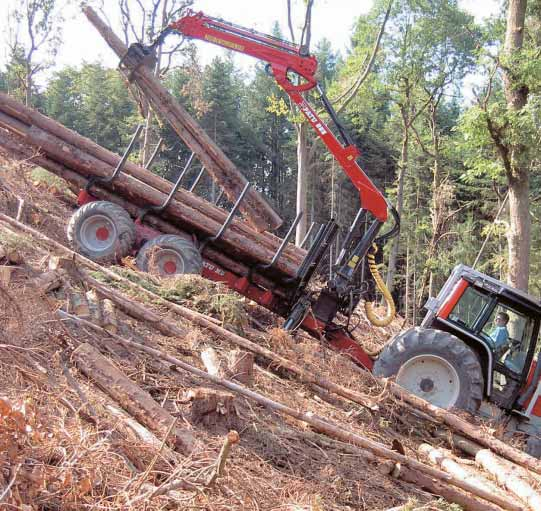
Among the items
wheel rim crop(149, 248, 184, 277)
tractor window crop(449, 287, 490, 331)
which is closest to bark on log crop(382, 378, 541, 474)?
tractor window crop(449, 287, 490, 331)

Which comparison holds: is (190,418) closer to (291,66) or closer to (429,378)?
(429,378)

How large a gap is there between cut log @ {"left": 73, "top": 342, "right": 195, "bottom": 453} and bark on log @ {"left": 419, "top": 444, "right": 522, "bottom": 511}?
2550mm

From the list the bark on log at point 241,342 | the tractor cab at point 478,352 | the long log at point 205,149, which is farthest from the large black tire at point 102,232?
the tractor cab at point 478,352

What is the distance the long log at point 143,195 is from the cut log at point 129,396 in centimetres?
520

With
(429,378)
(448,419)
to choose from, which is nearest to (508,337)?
(429,378)

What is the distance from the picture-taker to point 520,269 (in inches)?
467

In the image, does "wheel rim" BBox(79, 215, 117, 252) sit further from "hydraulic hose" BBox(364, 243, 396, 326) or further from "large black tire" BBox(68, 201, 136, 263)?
"hydraulic hose" BBox(364, 243, 396, 326)

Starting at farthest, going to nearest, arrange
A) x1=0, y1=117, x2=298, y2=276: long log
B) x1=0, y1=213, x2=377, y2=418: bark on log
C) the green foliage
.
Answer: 1. the green foliage
2. x1=0, y1=117, x2=298, y2=276: long log
3. x1=0, y1=213, x2=377, y2=418: bark on log

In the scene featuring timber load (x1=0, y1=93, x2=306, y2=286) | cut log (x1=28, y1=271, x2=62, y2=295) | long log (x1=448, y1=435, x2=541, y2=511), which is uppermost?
timber load (x1=0, y1=93, x2=306, y2=286)

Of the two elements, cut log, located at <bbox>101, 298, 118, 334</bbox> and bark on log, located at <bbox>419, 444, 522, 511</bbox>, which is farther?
cut log, located at <bbox>101, 298, 118, 334</bbox>

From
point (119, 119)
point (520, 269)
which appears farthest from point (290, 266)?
point (119, 119)

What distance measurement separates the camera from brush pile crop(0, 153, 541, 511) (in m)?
3.47

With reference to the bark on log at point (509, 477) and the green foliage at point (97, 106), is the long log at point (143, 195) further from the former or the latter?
the green foliage at point (97, 106)

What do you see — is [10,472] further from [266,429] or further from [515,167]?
[515,167]
